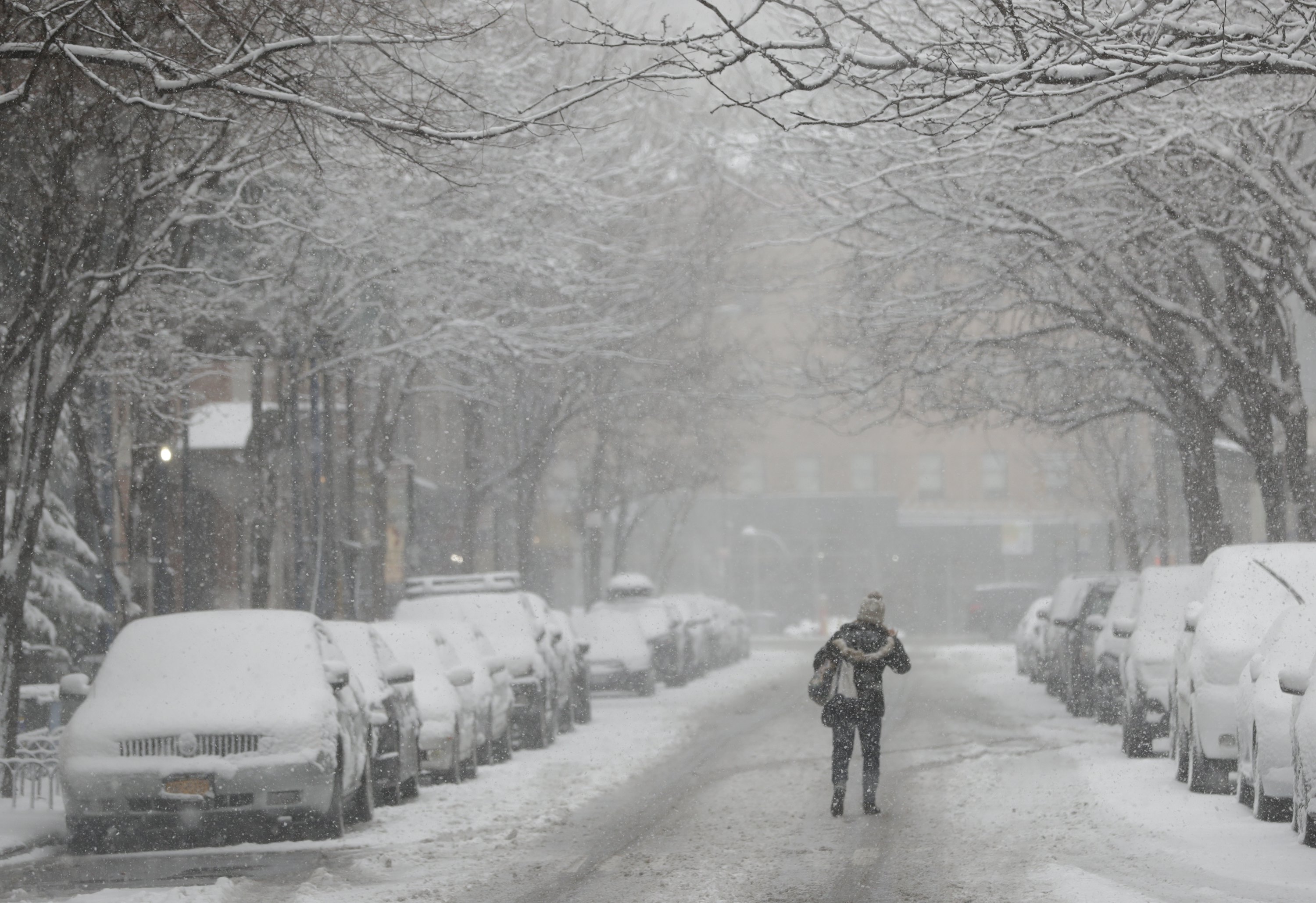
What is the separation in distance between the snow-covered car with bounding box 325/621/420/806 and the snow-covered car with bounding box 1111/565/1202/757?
6.64 metres

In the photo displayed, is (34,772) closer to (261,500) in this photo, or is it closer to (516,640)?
(516,640)

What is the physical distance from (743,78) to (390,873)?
1639 centimetres

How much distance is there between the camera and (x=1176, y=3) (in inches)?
379

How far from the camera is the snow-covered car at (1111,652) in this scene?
22625mm

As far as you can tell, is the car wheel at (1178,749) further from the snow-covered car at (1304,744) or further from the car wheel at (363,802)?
the car wheel at (363,802)

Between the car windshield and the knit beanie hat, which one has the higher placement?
the knit beanie hat

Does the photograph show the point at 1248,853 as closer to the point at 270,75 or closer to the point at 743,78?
the point at 270,75

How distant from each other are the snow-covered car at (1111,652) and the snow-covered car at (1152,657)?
160cm

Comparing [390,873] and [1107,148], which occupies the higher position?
[1107,148]

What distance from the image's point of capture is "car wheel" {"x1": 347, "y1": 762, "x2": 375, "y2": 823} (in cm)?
1450

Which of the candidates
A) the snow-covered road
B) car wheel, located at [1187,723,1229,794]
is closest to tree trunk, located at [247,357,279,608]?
the snow-covered road

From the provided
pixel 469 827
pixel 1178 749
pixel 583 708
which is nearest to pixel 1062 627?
pixel 583 708

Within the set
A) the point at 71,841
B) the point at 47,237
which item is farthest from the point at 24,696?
the point at 71,841

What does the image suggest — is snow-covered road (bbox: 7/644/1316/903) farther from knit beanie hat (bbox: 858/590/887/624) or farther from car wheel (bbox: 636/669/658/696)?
car wheel (bbox: 636/669/658/696)
